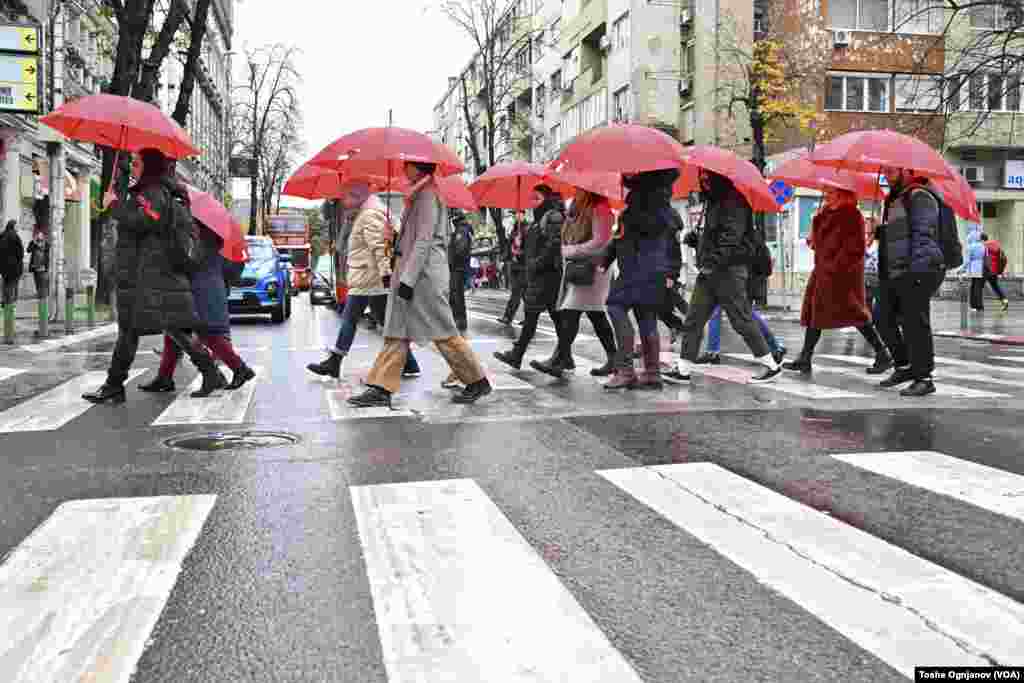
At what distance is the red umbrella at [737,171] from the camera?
934cm

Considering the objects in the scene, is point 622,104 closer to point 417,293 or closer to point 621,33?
point 621,33

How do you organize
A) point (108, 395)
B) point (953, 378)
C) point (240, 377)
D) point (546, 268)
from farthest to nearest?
point (546, 268) → point (953, 378) → point (240, 377) → point (108, 395)

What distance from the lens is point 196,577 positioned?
385 cm

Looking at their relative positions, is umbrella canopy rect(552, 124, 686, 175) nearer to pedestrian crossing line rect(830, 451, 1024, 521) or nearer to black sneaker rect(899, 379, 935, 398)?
black sneaker rect(899, 379, 935, 398)

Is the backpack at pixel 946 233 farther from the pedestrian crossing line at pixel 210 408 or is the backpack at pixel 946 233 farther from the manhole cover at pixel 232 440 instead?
the pedestrian crossing line at pixel 210 408

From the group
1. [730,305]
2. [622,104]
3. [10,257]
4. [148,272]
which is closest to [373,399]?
[148,272]

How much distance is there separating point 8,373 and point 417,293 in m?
5.10

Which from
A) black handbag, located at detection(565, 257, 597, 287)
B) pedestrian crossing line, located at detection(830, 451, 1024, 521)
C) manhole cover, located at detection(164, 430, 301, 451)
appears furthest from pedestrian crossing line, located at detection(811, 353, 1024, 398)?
manhole cover, located at detection(164, 430, 301, 451)

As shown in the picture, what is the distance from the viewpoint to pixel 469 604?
3533 millimetres

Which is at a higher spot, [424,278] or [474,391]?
[424,278]

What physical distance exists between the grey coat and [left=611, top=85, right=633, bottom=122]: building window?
39.8 meters

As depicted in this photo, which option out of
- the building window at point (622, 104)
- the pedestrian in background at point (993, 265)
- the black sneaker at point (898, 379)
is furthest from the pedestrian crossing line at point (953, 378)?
the building window at point (622, 104)

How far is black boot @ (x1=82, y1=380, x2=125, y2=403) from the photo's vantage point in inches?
339

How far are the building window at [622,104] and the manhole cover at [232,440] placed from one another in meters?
41.4
